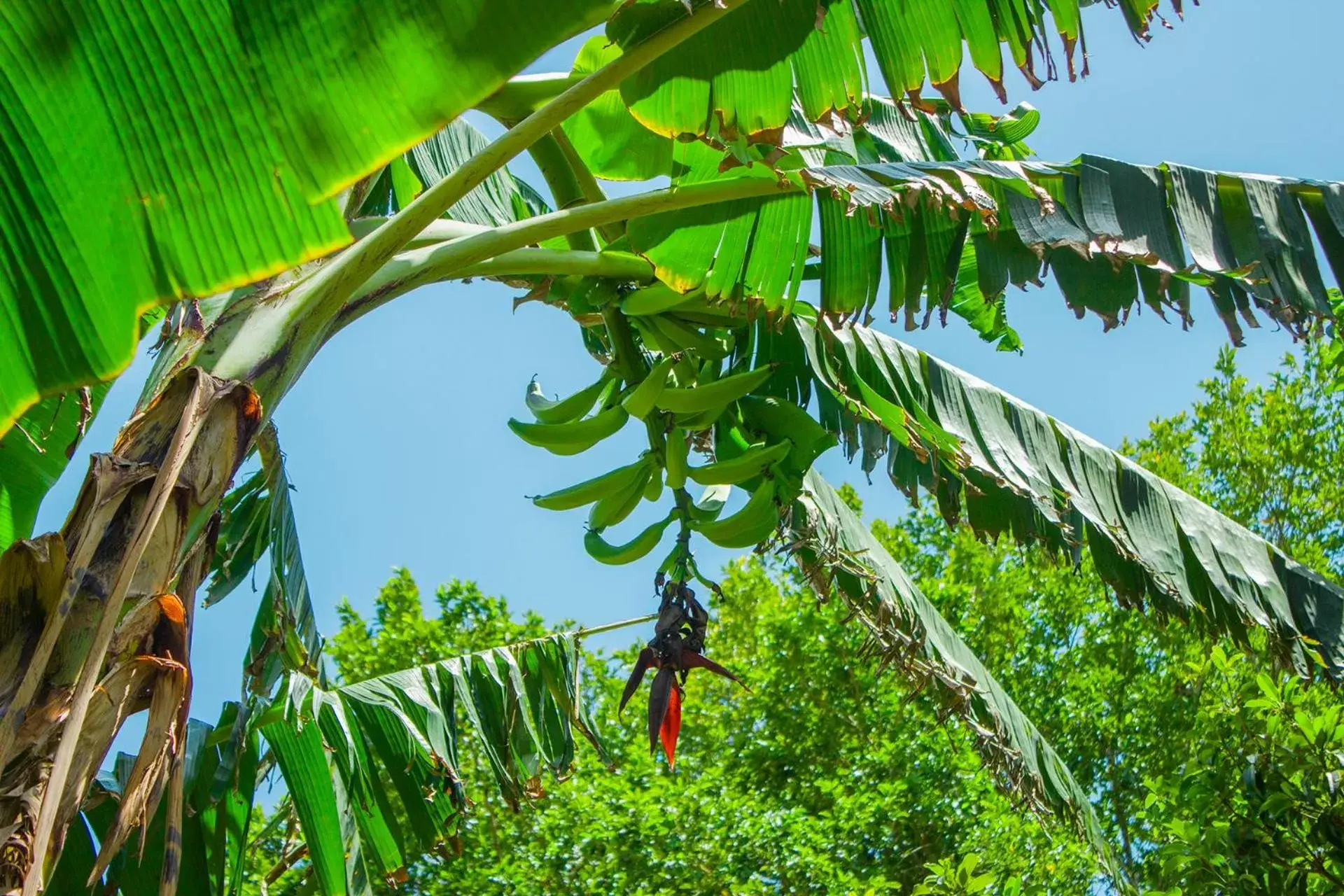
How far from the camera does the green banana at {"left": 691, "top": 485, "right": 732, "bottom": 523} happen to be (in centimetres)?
261

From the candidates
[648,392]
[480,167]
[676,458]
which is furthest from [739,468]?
[480,167]

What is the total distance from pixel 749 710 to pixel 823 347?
8167mm

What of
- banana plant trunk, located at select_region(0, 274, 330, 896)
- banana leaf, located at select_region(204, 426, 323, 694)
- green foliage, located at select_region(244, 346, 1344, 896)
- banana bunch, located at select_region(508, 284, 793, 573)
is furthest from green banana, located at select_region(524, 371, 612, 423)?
green foliage, located at select_region(244, 346, 1344, 896)

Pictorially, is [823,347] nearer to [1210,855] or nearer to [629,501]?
[629,501]

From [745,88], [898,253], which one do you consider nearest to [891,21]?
[745,88]

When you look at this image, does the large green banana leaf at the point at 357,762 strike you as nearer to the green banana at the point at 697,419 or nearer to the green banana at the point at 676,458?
the green banana at the point at 676,458

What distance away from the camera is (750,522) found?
2.58 metres

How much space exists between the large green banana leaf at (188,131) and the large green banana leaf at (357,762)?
3.59 feet

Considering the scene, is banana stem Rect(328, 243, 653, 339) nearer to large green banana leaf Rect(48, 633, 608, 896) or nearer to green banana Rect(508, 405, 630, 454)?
green banana Rect(508, 405, 630, 454)

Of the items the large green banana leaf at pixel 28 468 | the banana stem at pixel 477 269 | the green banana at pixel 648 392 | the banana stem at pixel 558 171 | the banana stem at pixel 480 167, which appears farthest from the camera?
the green banana at pixel 648 392

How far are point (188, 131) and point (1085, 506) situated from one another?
225cm

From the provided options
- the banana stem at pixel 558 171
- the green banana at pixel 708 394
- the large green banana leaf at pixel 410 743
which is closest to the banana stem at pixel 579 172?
the banana stem at pixel 558 171

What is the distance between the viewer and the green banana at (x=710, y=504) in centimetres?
261

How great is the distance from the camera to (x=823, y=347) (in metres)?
2.69
